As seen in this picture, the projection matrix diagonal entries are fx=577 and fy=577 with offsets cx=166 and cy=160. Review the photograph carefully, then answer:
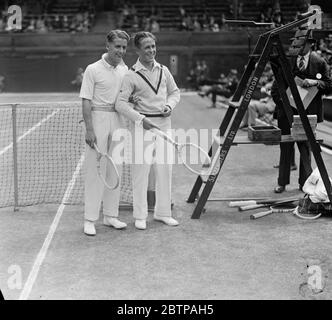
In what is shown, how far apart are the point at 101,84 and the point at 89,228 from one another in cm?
139

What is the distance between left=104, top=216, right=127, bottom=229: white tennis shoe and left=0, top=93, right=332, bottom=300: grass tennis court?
0.21 ft

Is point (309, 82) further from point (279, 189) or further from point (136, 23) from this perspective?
point (136, 23)

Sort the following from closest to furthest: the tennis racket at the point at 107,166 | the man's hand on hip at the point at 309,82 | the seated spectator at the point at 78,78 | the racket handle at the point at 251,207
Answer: the tennis racket at the point at 107,166
the racket handle at the point at 251,207
the man's hand on hip at the point at 309,82
the seated spectator at the point at 78,78

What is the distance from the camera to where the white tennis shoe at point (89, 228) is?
5550 millimetres

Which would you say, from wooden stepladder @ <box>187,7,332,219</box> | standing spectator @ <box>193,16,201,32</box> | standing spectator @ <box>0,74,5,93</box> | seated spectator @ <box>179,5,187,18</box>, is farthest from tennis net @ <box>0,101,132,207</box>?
seated spectator @ <box>179,5,187,18</box>

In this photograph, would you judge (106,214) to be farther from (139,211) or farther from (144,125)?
(144,125)

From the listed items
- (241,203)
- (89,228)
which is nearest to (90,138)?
(89,228)

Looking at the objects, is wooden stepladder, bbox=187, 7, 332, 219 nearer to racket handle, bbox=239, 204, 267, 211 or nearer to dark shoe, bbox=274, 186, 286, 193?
racket handle, bbox=239, 204, 267, 211

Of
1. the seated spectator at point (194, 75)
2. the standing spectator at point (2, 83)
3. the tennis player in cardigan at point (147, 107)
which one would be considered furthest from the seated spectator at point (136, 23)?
the tennis player in cardigan at point (147, 107)

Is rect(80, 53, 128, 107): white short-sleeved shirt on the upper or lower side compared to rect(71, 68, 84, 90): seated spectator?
upper

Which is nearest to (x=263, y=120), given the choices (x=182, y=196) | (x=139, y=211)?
(x=182, y=196)

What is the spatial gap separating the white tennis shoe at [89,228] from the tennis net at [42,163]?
45.2 inches

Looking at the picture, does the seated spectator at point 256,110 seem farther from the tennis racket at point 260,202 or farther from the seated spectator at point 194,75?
the seated spectator at point 194,75

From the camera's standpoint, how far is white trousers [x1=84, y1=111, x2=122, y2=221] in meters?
5.41
